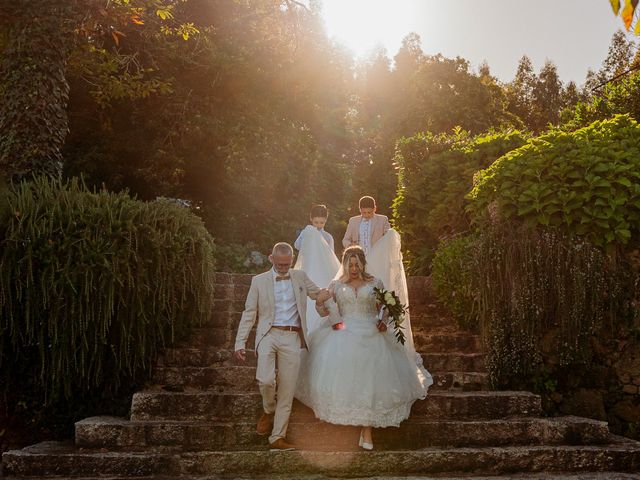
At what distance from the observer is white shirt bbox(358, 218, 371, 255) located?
917cm

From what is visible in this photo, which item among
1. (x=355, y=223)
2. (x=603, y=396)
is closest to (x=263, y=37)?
(x=355, y=223)

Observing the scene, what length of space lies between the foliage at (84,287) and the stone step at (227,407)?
507mm

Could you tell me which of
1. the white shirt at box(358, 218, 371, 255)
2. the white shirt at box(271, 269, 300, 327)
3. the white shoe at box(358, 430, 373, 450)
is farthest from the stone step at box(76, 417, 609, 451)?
the white shirt at box(358, 218, 371, 255)

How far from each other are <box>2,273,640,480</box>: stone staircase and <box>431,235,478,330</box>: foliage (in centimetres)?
114

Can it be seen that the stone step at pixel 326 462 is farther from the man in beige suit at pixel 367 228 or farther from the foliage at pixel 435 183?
the foliage at pixel 435 183

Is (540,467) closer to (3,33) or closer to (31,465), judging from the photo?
(31,465)

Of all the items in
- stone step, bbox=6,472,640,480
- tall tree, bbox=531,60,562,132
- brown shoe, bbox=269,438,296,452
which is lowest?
stone step, bbox=6,472,640,480

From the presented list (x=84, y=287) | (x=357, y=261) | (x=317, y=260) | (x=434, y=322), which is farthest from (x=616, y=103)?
(x=84, y=287)

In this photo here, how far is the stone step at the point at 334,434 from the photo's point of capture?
252 inches

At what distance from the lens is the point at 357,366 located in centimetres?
636

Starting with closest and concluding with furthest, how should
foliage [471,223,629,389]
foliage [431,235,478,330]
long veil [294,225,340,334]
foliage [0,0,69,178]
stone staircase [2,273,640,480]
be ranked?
stone staircase [2,273,640,480], foliage [471,223,629,389], foliage [431,235,478,330], long veil [294,225,340,334], foliage [0,0,69,178]

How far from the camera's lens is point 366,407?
6.23 meters

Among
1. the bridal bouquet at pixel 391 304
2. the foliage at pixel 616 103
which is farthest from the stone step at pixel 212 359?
the foliage at pixel 616 103

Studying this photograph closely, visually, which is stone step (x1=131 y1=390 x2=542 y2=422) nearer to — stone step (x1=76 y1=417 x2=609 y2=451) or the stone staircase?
the stone staircase
